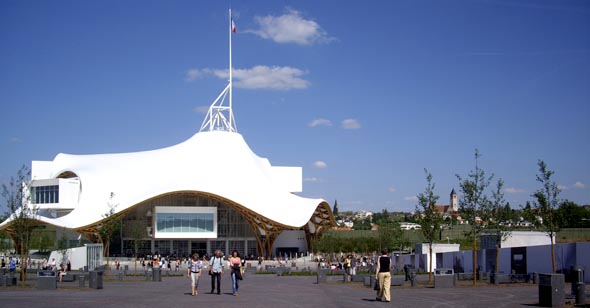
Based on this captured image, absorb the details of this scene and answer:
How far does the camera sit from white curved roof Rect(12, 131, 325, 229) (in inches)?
2726

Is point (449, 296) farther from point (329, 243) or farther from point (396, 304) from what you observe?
point (329, 243)

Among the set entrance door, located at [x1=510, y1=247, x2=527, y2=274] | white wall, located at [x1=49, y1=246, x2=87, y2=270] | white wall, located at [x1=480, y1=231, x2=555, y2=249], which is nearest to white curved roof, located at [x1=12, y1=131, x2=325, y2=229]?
white wall, located at [x1=49, y1=246, x2=87, y2=270]

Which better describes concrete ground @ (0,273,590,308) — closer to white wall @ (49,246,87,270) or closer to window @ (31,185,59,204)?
white wall @ (49,246,87,270)

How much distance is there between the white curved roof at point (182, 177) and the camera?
2726 inches

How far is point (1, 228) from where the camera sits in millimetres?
67625

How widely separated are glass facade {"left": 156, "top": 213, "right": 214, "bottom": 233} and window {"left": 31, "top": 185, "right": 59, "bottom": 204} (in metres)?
12.5

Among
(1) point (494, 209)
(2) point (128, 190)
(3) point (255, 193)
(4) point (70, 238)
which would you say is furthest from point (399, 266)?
(4) point (70, 238)

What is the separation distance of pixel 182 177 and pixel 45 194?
17.9 meters

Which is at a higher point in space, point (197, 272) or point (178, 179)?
point (178, 179)

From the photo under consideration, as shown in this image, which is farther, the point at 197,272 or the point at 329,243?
the point at 329,243

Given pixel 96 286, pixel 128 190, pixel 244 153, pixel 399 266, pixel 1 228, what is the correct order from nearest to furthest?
pixel 96 286
pixel 399 266
pixel 1 228
pixel 128 190
pixel 244 153

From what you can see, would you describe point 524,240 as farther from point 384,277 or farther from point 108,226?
point 108,226

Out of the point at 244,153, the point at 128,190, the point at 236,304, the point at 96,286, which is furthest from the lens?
the point at 244,153

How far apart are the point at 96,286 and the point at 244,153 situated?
2127 inches
